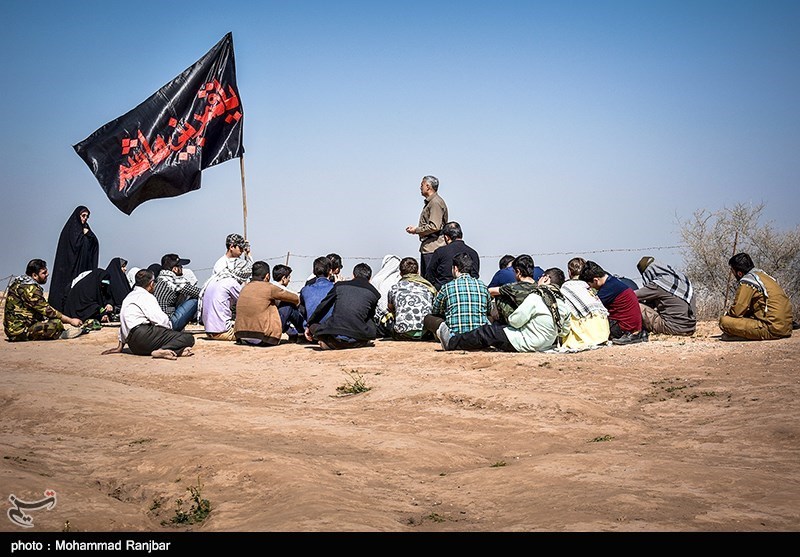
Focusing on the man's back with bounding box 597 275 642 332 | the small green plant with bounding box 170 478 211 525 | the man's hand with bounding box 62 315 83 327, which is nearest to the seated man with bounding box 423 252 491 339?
the man's back with bounding box 597 275 642 332

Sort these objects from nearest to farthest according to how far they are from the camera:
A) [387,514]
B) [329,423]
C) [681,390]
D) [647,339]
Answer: [387,514] → [329,423] → [681,390] → [647,339]

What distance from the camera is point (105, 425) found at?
6570mm

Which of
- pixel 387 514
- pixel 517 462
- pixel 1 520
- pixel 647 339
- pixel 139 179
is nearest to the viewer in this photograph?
pixel 1 520

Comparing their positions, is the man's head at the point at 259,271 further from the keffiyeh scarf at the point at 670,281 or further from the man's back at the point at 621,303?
the keffiyeh scarf at the point at 670,281

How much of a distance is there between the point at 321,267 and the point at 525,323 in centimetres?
345

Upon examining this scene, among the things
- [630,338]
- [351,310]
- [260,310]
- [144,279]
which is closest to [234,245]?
[260,310]

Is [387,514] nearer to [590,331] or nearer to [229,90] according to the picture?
[590,331]

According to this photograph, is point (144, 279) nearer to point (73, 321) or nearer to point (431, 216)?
point (73, 321)

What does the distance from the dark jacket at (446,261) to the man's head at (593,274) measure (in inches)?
68.2

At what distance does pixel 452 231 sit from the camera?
12125mm

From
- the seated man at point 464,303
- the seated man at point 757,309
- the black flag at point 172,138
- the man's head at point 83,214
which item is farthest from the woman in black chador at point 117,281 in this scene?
the seated man at point 757,309

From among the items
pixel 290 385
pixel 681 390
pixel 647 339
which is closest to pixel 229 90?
pixel 290 385

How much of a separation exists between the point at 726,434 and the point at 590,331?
434 cm

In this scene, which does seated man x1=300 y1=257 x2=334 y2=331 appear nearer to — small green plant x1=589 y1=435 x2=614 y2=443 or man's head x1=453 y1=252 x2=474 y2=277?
man's head x1=453 y1=252 x2=474 y2=277
